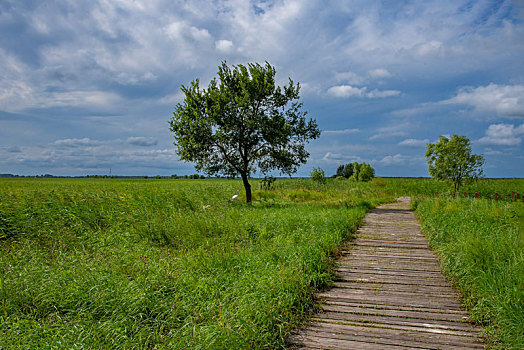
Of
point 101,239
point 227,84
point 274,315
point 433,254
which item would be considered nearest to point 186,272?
point 274,315

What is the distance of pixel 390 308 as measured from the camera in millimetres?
4727

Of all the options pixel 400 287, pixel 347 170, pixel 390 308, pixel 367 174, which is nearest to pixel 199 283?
pixel 390 308

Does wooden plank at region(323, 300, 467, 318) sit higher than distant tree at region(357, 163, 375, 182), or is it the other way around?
distant tree at region(357, 163, 375, 182)

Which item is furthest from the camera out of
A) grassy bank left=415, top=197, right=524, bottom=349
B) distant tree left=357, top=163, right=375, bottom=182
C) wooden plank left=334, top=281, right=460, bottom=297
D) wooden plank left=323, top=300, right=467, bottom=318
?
distant tree left=357, top=163, right=375, bottom=182

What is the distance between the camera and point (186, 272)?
19.7ft

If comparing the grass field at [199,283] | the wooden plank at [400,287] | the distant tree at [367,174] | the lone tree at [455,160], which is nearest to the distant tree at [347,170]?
the distant tree at [367,174]

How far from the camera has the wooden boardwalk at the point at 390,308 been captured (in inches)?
152

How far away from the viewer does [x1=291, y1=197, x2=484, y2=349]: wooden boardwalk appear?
12.7 ft

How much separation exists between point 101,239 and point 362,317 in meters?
7.19

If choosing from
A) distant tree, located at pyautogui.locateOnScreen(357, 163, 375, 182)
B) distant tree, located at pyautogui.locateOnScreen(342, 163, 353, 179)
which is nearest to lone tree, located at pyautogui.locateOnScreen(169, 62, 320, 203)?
distant tree, located at pyautogui.locateOnScreen(357, 163, 375, 182)

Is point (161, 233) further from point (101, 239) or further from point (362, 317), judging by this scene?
point (362, 317)

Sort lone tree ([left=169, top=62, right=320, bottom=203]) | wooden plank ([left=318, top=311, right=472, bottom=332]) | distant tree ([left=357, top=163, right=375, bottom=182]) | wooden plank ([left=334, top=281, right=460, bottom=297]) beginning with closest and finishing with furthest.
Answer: wooden plank ([left=318, top=311, right=472, bottom=332]) → wooden plank ([left=334, top=281, right=460, bottom=297]) → lone tree ([left=169, top=62, right=320, bottom=203]) → distant tree ([left=357, top=163, right=375, bottom=182])

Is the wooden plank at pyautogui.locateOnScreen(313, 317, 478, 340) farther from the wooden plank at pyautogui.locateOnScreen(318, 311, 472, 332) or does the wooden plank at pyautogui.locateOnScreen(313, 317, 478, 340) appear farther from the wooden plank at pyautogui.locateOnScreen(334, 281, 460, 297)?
the wooden plank at pyautogui.locateOnScreen(334, 281, 460, 297)

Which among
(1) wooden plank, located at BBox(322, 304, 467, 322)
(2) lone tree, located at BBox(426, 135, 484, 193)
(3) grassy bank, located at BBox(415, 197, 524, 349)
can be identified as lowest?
(1) wooden plank, located at BBox(322, 304, 467, 322)
